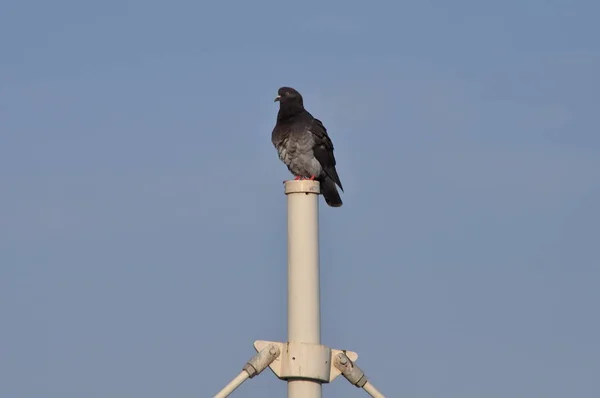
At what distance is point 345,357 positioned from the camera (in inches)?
224

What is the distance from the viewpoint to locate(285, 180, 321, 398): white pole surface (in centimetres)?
552

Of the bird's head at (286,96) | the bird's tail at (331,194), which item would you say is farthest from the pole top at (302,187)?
the bird's head at (286,96)

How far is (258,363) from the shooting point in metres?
5.54

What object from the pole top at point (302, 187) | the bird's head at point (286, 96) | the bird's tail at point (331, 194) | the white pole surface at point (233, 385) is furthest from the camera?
the bird's head at point (286, 96)

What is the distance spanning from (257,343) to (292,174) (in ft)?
24.0

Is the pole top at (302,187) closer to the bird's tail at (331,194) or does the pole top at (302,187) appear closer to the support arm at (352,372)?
the support arm at (352,372)

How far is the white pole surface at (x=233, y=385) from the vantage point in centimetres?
532

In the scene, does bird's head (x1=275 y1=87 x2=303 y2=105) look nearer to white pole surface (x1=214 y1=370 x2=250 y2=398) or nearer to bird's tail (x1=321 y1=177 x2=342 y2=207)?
bird's tail (x1=321 y1=177 x2=342 y2=207)

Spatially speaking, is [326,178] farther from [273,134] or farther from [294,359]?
[294,359]

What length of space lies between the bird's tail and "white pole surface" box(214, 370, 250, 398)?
6525 mm

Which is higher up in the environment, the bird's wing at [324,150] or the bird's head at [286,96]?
the bird's head at [286,96]

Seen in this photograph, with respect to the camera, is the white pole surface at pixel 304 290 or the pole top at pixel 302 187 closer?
the white pole surface at pixel 304 290

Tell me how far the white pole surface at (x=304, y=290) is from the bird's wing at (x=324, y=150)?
6.50m

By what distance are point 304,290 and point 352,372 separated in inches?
21.5
